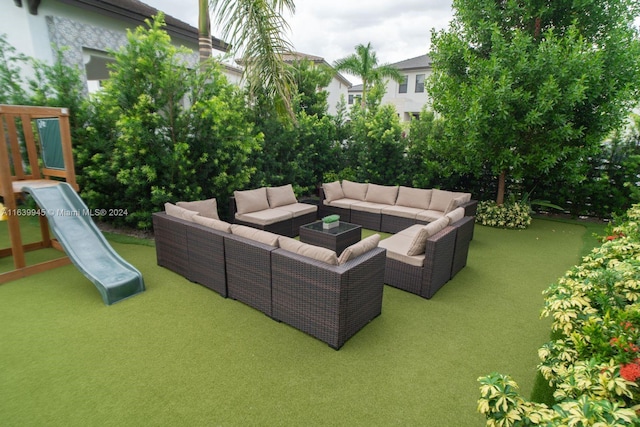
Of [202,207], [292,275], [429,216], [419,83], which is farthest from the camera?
[419,83]

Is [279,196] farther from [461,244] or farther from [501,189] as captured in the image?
[501,189]

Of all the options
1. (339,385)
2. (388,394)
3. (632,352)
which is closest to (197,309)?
(339,385)

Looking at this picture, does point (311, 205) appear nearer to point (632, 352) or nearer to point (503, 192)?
point (503, 192)

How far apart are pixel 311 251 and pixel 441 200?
4411 millimetres

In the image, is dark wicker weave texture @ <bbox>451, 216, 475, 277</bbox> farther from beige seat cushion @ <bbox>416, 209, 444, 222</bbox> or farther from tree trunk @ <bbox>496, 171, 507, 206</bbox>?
tree trunk @ <bbox>496, 171, 507, 206</bbox>

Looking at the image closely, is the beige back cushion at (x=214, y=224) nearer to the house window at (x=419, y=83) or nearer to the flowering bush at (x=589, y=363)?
the flowering bush at (x=589, y=363)

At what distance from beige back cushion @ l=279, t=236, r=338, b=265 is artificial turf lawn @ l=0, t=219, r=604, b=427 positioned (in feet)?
2.79

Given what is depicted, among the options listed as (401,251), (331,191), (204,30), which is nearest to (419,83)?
(331,191)

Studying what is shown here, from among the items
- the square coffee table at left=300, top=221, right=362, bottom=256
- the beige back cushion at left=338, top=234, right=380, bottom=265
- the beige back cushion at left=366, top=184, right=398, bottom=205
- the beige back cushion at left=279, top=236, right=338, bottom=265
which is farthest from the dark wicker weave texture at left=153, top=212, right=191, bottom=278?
the beige back cushion at left=366, top=184, right=398, bottom=205

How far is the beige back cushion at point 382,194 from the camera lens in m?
7.55

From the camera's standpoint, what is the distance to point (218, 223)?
14.1ft

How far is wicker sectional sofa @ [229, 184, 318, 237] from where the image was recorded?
6.43 meters

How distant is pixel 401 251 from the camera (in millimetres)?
4555

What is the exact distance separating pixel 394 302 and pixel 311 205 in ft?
12.2
